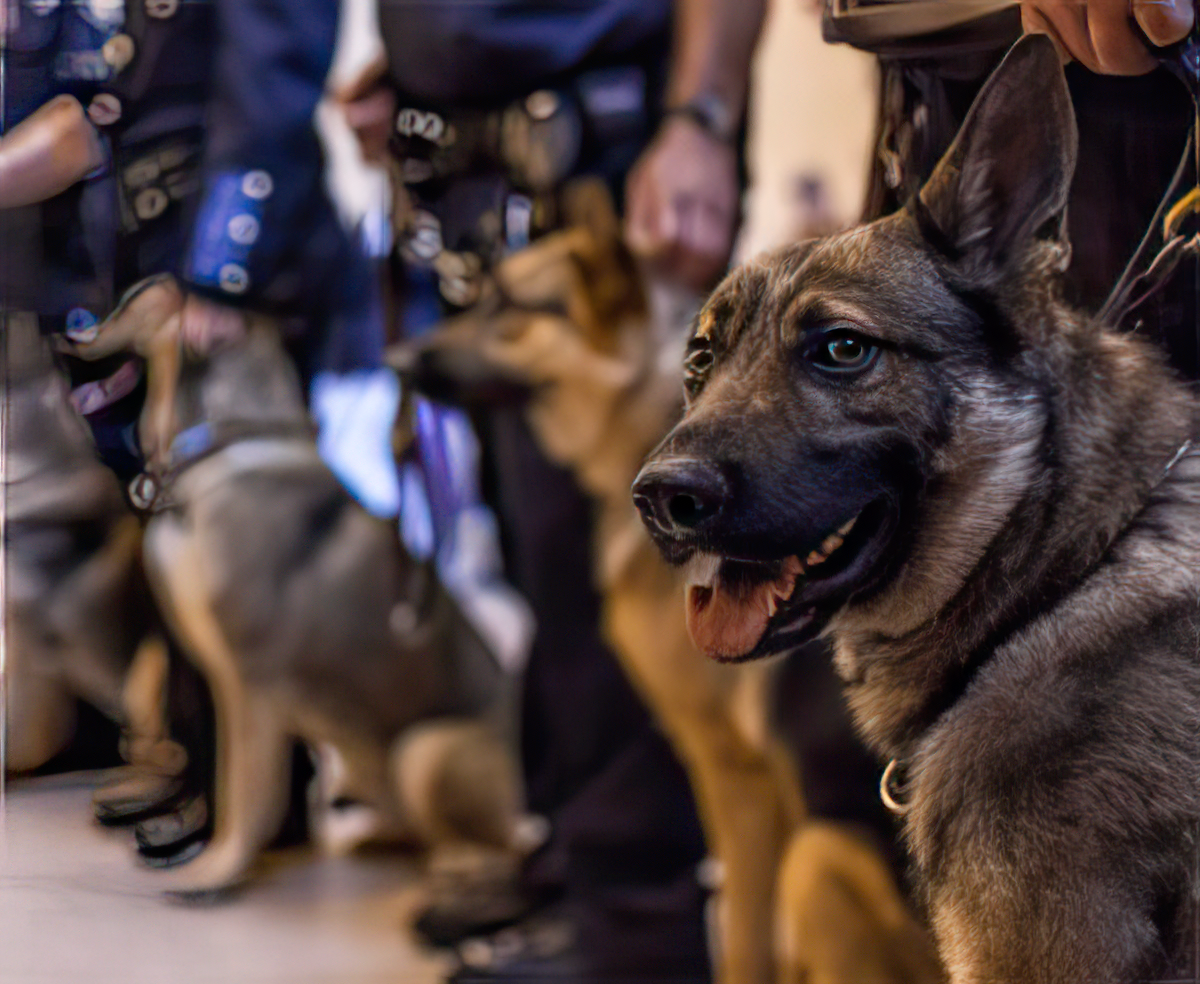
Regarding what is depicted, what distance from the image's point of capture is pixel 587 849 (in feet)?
5.43

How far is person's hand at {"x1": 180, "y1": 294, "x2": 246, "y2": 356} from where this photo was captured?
1.36m

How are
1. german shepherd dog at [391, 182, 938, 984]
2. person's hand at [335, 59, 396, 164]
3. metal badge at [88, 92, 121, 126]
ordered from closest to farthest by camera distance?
1. metal badge at [88, 92, 121, 126]
2. person's hand at [335, 59, 396, 164]
3. german shepherd dog at [391, 182, 938, 984]

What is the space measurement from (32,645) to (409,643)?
61 cm

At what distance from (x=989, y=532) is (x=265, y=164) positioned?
1.22 meters

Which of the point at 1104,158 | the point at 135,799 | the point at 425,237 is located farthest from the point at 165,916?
the point at 1104,158

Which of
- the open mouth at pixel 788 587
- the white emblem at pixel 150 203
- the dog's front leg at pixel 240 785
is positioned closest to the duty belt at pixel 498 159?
the white emblem at pixel 150 203

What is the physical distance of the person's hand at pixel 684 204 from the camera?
1319 millimetres

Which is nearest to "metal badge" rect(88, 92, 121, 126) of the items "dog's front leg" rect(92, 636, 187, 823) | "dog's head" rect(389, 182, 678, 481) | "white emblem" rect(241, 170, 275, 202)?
"white emblem" rect(241, 170, 275, 202)

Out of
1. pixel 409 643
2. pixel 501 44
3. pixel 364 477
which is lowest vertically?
pixel 409 643

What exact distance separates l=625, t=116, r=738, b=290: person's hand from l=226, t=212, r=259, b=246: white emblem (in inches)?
23.2

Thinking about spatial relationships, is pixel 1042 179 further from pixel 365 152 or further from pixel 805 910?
pixel 805 910

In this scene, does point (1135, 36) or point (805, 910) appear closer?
point (1135, 36)

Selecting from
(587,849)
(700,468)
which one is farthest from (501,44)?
(587,849)

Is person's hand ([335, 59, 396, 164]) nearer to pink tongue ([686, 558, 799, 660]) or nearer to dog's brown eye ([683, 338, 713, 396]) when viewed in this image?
dog's brown eye ([683, 338, 713, 396])
